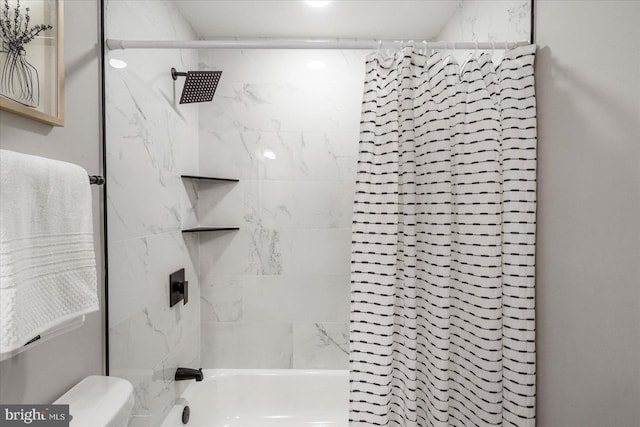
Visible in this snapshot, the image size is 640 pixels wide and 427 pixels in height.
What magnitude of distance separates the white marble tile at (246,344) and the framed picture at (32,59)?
4.78ft

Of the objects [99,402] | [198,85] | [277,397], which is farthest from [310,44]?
[277,397]

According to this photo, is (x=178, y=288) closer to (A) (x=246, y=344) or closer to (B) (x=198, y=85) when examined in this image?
(A) (x=246, y=344)

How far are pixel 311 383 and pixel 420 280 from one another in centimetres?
115

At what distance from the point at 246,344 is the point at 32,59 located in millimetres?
1660

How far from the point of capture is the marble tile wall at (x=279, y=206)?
80.4 inches

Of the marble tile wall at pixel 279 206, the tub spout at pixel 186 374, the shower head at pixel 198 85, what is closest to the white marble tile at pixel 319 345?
the marble tile wall at pixel 279 206

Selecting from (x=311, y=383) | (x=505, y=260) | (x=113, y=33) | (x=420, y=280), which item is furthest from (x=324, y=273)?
(x=113, y=33)

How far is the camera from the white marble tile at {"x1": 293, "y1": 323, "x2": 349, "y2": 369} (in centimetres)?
207

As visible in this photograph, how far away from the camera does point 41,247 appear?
2.33 ft

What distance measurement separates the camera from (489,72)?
117cm

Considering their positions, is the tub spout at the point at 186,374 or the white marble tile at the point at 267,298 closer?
the tub spout at the point at 186,374

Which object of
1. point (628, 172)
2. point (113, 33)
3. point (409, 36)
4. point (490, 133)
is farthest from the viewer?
point (409, 36)

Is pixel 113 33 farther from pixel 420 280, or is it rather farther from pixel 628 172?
pixel 628 172

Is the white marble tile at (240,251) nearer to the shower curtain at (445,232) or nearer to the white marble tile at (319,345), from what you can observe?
the white marble tile at (319,345)
